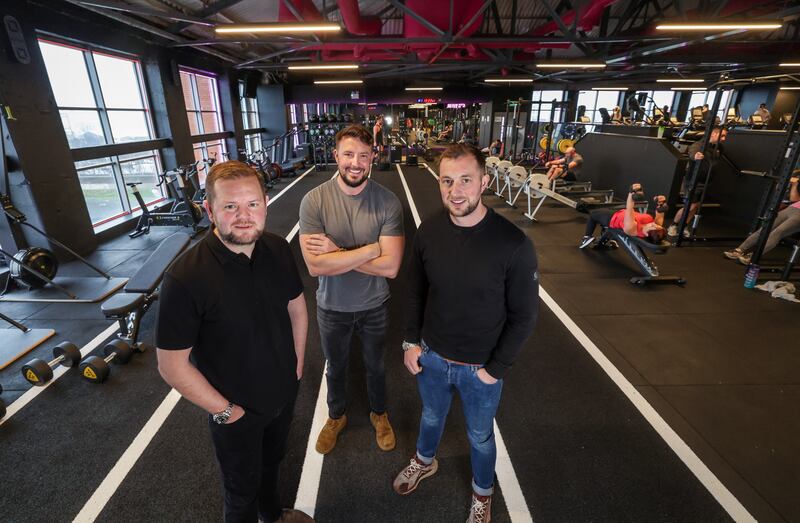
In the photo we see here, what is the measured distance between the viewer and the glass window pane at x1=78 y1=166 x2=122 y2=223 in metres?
9.78

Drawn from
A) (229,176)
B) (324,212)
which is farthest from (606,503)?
(229,176)

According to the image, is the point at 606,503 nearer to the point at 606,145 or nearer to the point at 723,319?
the point at 723,319

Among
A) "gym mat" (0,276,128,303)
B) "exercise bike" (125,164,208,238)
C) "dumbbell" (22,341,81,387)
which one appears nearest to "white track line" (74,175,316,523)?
"dumbbell" (22,341,81,387)

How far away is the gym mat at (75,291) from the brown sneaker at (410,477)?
4.33m

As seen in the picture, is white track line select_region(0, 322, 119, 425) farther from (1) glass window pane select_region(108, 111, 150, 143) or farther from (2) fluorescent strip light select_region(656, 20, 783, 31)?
(2) fluorescent strip light select_region(656, 20, 783, 31)

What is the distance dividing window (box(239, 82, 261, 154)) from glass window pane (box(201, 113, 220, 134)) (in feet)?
6.30

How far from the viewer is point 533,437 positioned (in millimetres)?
2482

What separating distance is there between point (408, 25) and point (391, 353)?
→ 7097mm

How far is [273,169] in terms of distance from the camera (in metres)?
11.9

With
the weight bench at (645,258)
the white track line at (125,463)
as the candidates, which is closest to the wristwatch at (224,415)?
the white track line at (125,463)

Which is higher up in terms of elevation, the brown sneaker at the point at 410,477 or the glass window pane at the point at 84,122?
the glass window pane at the point at 84,122

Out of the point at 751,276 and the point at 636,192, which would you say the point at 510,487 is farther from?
the point at 751,276

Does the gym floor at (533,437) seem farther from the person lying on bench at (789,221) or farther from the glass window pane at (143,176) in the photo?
the glass window pane at (143,176)

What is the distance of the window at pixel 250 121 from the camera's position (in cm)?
1465
